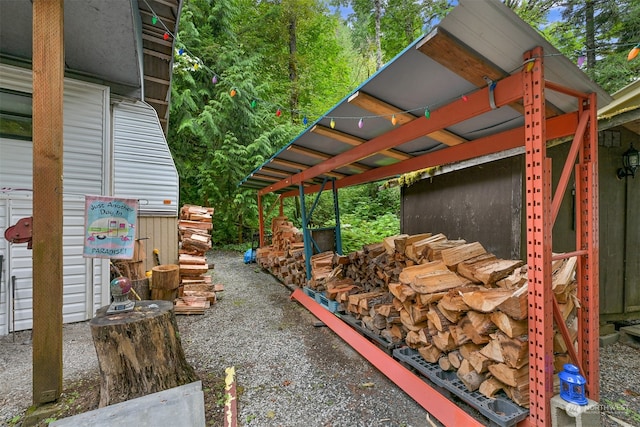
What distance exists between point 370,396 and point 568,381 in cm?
143

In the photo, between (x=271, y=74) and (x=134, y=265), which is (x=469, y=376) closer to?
(x=134, y=265)

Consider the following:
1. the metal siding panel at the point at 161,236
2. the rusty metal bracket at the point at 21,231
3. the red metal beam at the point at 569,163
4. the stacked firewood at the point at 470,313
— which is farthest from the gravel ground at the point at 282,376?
the red metal beam at the point at 569,163

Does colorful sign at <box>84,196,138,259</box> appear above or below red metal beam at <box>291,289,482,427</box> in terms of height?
above

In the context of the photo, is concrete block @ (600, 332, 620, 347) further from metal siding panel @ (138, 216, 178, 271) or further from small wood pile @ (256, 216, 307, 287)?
metal siding panel @ (138, 216, 178, 271)

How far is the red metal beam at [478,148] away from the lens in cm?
220

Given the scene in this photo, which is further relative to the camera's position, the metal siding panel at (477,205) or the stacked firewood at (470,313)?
the metal siding panel at (477,205)

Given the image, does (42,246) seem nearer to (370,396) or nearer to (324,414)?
(324,414)

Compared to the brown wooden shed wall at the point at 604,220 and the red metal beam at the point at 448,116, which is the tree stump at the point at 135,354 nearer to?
the red metal beam at the point at 448,116

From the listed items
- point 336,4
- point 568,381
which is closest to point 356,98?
point 568,381

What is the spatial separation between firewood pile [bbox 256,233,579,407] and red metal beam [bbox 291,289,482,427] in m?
0.20

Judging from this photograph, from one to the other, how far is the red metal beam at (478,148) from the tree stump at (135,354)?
3.43 metres

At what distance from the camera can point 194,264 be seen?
534 cm

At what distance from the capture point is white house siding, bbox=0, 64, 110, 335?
3.65 m

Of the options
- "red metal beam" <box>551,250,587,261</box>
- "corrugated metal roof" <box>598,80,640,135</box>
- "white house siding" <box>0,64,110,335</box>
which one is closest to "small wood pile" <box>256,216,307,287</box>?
"white house siding" <box>0,64,110,335</box>
